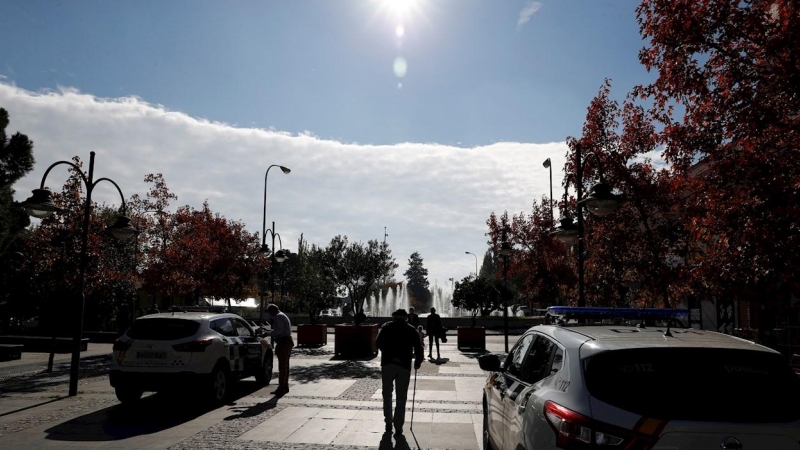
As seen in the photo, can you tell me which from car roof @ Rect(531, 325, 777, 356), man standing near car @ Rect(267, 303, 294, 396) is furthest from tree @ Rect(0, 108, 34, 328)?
car roof @ Rect(531, 325, 777, 356)

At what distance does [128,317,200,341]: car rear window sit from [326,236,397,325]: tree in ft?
93.1

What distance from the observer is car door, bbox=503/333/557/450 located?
4324mm

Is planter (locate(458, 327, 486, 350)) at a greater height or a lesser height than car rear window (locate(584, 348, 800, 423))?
lesser

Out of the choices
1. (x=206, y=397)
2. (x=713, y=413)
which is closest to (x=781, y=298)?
(x=713, y=413)

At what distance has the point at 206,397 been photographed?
11227 millimetres

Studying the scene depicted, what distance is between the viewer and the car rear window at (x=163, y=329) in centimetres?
1074

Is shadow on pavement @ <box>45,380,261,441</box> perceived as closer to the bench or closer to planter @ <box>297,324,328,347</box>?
the bench

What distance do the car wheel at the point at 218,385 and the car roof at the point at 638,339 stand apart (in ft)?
25.7

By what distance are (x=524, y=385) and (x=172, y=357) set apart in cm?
759

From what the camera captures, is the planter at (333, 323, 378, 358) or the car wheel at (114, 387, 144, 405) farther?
the planter at (333, 323, 378, 358)

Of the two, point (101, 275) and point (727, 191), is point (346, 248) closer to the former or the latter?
point (101, 275)

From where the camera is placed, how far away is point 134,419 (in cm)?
965

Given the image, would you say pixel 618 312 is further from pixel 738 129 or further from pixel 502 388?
pixel 738 129

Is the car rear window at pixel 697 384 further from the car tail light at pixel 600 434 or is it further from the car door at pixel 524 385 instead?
the car door at pixel 524 385
